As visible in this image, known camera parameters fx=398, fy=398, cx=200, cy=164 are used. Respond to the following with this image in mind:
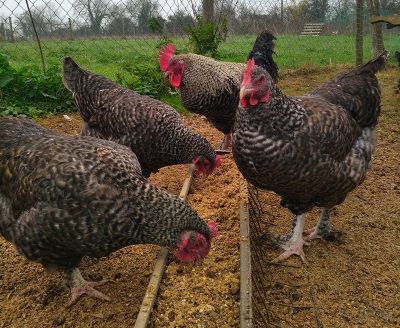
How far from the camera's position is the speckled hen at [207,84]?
521cm

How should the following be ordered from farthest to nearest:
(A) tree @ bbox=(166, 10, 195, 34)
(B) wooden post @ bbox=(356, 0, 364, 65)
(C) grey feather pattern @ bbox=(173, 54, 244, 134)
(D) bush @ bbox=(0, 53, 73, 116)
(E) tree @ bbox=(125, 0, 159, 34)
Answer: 1. (B) wooden post @ bbox=(356, 0, 364, 65)
2. (E) tree @ bbox=(125, 0, 159, 34)
3. (A) tree @ bbox=(166, 10, 195, 34)
4. (D) bush @ bbox=(0, 53, 73, 116)
5. (C) grey feather pattern @ bbox=(173, 54, 244, 134)

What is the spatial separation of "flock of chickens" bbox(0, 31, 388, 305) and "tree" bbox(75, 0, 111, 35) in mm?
5391

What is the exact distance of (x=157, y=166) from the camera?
3986 millimetres

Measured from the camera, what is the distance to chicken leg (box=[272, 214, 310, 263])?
338 centimetres

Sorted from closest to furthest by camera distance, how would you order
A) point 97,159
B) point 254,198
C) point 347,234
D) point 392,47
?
point 97,159
point 347,234
point 254,198
point 392,47

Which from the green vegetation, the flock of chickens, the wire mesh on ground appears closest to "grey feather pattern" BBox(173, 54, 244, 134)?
the flock of chickens

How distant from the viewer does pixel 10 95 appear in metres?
6.39

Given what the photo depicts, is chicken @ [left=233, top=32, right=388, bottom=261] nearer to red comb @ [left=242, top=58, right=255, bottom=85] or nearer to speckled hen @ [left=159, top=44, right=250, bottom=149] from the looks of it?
red comb @ [left=242, top=58, right=255, bottom=85]

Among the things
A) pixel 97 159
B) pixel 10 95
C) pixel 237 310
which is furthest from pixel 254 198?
pixel 10 95

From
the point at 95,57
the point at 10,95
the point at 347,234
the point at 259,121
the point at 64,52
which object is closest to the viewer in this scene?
the point at 259,121

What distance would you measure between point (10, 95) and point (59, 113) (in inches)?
31.7

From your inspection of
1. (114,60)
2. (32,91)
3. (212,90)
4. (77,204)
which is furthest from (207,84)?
(114,60)

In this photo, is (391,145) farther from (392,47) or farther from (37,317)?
(392,47)

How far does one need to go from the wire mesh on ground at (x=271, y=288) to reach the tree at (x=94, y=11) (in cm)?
655
